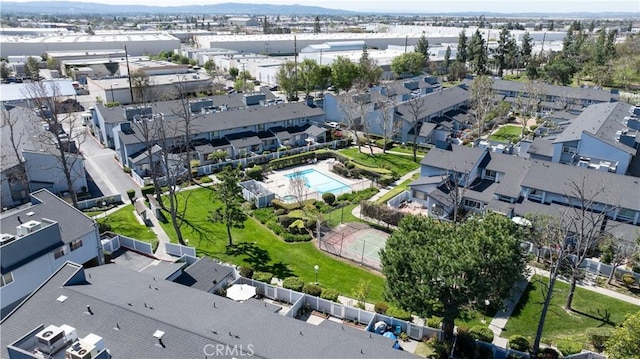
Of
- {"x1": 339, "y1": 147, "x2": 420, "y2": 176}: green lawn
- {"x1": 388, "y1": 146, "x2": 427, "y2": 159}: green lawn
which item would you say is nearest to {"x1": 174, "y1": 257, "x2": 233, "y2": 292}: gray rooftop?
{"x1": 339, "y1": 147, "x2": 420, "y2": 176}: green lawn

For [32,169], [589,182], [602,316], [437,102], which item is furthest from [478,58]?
[32,169]

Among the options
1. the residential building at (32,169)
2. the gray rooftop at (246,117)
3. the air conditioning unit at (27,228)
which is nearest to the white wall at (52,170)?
the residential building at (32,169)

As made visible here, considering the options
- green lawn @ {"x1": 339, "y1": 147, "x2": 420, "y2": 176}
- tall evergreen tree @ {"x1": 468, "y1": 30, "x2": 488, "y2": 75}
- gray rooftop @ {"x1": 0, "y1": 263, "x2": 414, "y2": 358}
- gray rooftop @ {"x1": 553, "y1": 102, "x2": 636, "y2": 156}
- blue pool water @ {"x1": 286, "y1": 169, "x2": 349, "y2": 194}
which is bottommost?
blue pool water @ {"x1": 286, "y1": 169, "x2": 349, "y2": 194}

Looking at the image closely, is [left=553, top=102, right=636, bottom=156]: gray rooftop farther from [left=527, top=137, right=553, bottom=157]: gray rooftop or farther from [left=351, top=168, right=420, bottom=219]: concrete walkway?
[left=351, top=168, right=420, bottom=219]: concrete walkway

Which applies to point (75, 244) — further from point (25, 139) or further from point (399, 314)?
point (25, 139)

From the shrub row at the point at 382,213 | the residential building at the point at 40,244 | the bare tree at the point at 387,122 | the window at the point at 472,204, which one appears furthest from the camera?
the bare tree at the point at 387,122

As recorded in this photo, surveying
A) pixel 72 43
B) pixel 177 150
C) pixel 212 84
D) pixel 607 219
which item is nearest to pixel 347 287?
pixel 607 219

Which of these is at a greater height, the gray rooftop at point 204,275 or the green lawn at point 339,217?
the gray rooftop at point 204,275

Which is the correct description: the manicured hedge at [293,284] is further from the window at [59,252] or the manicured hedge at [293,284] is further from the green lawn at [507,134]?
the green lawn at [507,134]
